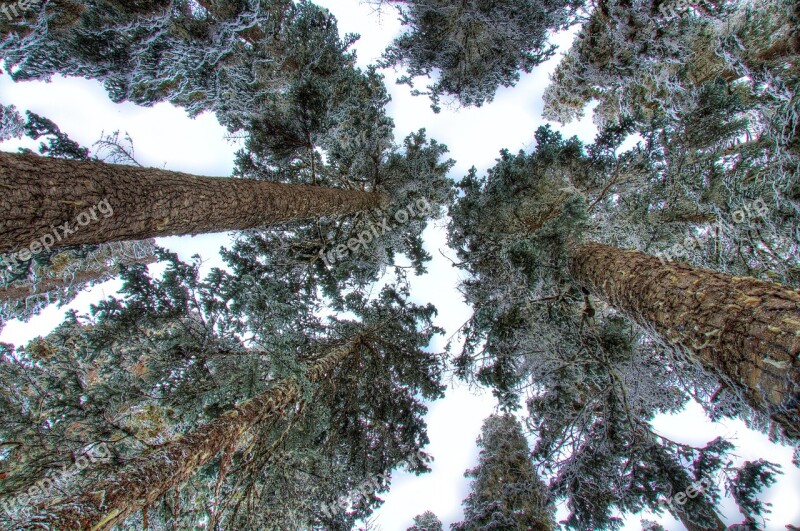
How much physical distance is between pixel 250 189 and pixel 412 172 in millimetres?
6398

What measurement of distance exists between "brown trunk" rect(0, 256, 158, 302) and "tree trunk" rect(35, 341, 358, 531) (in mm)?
8893

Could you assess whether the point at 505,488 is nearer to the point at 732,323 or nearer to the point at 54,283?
the point at 732,323

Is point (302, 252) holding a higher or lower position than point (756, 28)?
higher

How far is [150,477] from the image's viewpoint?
2.69 meters

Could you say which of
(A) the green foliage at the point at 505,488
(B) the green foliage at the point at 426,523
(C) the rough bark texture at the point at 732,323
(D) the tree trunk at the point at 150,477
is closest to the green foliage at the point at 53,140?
(D) the tree trunk at the point at 150,477

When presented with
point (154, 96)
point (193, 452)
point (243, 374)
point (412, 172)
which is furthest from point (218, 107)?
point (193, 452)

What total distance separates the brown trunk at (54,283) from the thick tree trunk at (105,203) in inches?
308

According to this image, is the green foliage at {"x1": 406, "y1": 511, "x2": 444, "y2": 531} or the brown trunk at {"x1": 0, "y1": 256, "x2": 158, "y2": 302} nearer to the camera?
the brown trunk at {"x1": 0, "y1": 256, "x2": 158, "y2": 302}

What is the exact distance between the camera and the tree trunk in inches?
86.2

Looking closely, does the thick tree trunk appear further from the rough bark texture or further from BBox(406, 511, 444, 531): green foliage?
BBox(406, 511, 444, 531): green foliage

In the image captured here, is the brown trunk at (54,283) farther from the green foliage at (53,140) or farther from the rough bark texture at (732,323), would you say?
the rough bark texture at (732,323)

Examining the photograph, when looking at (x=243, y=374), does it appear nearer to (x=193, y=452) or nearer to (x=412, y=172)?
(x=193, y=452)

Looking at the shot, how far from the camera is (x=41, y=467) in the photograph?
4328 mm

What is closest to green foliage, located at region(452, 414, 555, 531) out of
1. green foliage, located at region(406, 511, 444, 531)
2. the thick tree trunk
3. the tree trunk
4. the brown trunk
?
green foliage, located at region(406, 511, 444, 531)
